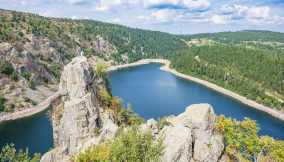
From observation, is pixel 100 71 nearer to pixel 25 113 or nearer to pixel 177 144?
pixel 177 144

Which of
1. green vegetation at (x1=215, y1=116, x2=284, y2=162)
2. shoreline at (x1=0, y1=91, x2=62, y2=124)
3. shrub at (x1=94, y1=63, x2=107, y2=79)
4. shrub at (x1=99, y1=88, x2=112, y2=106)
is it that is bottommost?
shoreline at (x1=0, y1=91, x2=62, y2=124)

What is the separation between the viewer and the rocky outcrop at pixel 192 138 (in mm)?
32375

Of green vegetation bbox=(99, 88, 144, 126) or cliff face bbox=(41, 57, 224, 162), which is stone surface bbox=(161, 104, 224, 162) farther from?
green vegetation bbox=(99, 88, 144, 126)

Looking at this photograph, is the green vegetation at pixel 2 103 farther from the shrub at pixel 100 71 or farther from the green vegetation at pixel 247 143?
the green vegetation at pixel 247 143

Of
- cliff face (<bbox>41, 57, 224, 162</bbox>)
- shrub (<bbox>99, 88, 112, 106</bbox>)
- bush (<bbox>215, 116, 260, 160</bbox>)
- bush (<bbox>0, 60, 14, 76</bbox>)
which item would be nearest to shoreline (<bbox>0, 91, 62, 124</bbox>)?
bush (<bbox>0, 60, 14, 76</bbox>)

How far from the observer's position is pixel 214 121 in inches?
1506

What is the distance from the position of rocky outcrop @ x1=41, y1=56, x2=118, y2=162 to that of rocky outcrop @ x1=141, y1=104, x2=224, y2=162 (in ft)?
36.1

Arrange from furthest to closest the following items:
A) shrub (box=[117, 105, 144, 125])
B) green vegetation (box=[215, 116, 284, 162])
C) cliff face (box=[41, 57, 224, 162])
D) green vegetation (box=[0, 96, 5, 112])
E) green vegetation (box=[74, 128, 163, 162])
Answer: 1. green vegetation (box=[0, 96, 5, 112])
2. shrub (box=[117, 105, 144, 125])
3. green vegetation (box=[215, 116, 284, 162])
4. cliff face (box=[41, 57, 224, 162])
5. green vegetation (box=[74, 128, 163, 162])

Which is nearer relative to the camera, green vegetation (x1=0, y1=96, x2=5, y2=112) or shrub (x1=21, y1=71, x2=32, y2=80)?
green vegetation (x1=0, y1=96, x2=5, y2=112)

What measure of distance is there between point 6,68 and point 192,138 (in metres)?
120

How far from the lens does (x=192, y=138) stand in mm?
34375

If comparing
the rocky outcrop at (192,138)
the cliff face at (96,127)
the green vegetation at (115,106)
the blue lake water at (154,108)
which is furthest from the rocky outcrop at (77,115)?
the blue lake water at (154,108)

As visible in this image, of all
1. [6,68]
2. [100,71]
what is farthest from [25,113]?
[100,71]

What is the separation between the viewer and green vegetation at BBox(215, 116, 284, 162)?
137ft
